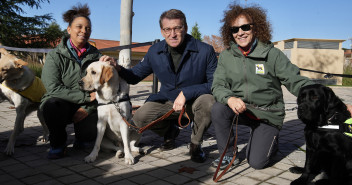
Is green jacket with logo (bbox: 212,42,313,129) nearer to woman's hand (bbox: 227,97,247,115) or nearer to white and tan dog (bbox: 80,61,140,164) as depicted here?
woman's hand (bbox: 227,97,247,115)

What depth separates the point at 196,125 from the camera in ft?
11.2

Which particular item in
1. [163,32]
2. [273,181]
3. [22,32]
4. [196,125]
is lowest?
[273,181]

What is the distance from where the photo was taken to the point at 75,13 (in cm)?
371

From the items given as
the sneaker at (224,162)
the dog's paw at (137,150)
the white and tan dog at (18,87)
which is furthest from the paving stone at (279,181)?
the white and tan dog at (18,87)

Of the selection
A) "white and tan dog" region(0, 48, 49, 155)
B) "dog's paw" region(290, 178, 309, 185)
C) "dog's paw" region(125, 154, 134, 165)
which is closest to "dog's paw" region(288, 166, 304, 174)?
"dog's paw" region(290, 178, 309, 185)

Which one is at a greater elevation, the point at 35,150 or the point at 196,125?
the point at 196,125

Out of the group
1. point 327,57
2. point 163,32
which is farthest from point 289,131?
point 327,57

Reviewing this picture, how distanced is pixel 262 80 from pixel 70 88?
95.0 inches

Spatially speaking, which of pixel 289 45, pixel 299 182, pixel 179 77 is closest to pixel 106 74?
pixel 179 77

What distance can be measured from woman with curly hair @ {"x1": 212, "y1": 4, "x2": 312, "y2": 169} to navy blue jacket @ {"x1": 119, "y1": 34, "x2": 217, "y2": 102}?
28 cm

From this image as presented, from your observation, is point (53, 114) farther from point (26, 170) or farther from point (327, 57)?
point (327, 57)

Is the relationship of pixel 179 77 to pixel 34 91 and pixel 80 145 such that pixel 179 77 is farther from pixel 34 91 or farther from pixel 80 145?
pixel 34 91

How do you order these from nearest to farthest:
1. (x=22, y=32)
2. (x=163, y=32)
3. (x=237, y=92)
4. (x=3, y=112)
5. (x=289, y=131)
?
(x=237, y=92), (x=163, y=32), (x=289, y=131), (x=3, y=112), (x=22, y=32)

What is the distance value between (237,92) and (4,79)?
121 inches
